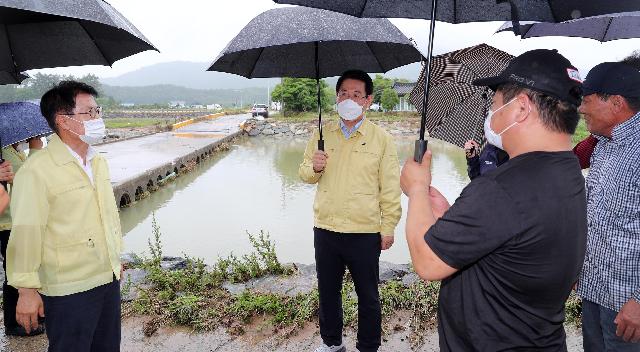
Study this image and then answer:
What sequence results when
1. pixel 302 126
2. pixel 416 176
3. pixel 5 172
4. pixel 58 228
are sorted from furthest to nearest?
pixel 302 126
pixel 5 172
pixel 58 228
pixel 416 176

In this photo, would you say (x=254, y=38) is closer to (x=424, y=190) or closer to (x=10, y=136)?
(x=424, y=190)

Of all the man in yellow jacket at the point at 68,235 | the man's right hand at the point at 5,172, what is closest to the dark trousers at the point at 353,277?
the man in yellow jacket at the point at 68,235

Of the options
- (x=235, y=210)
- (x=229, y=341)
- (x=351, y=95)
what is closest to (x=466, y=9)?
(x=351, y=95)

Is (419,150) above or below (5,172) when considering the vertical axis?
above

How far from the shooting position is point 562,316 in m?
1.39

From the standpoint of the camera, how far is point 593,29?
3.37 m

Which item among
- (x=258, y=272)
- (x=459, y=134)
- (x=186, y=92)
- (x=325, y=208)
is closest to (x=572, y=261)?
(x=459, y=134)

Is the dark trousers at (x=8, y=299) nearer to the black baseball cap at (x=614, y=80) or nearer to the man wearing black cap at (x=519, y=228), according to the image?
the man wearing black cap at (x=519, y=228)

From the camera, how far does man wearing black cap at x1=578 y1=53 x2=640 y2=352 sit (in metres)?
1.82

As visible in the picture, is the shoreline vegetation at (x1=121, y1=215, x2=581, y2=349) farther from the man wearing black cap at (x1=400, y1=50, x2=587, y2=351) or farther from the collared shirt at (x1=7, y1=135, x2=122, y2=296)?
the man wearing black cap at (x1=400, y1=50, x2=587, y2=351)

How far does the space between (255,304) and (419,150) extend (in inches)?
90.2

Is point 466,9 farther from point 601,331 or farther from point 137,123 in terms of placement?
point 137,123

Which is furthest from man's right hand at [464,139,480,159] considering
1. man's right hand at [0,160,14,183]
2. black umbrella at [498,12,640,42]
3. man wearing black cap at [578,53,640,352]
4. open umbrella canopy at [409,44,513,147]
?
man's right hand at [0,160,14,183]

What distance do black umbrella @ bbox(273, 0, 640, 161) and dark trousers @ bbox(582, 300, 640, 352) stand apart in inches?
46.3
